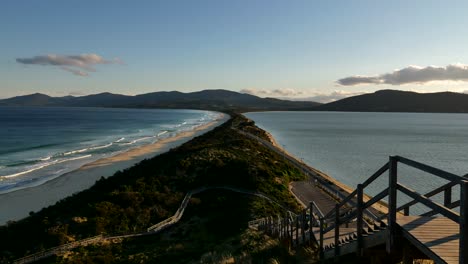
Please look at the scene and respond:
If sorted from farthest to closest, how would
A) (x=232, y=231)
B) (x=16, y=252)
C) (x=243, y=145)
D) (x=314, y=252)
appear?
(x=243, y=145), (x=232, y=231), (x=16, y=252), (x=314, y=252)

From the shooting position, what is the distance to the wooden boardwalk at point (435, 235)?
15.8 feet

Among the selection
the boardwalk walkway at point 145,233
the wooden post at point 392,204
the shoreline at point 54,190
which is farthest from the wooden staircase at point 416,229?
the shoreline at point 54,190

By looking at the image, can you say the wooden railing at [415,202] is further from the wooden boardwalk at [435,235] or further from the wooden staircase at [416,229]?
the wooden boardwalk at [435,235]

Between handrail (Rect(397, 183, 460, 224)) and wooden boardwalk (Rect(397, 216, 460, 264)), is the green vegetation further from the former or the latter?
handrail (Rect(397, 183, 460, 224))

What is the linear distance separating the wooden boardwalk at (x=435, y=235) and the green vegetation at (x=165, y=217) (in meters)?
4.41

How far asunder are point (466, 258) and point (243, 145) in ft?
136

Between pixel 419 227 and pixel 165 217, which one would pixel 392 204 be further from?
pixel 165 217

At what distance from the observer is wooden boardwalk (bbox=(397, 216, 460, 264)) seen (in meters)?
4.80

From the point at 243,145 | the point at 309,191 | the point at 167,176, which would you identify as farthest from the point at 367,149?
the point at 167,176

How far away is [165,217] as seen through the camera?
21.0 m

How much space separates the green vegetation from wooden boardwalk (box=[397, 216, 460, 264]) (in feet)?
14.5

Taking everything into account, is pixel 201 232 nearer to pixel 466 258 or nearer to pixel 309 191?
pixel 309 191

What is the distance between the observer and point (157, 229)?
18875 millimetres

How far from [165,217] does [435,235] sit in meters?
17.4
